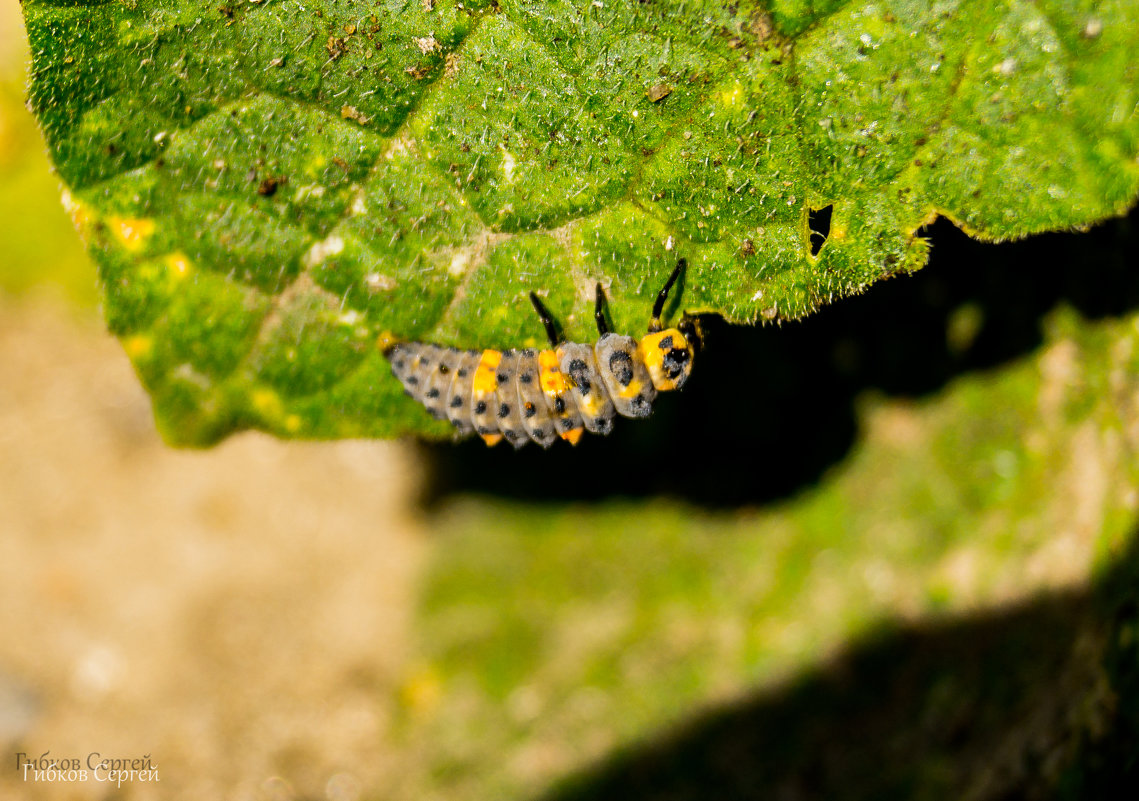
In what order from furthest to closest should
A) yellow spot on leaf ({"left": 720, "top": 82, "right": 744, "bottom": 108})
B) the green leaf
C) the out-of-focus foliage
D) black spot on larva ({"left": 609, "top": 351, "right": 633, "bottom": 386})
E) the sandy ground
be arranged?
the sandy ground → the out-of-focus foliage → black spot on larva ({"left": 609, "top": 351, "right": 633, "bottom": 386}) → yellow spot on leaf ({"left": 720, "top": 82, "right": 744, "bottom": 108}) → the green leaf

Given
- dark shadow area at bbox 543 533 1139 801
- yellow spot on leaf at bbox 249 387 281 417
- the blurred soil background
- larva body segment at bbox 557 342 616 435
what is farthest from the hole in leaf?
yellow spot on leaf at bbox 249 387 281 417

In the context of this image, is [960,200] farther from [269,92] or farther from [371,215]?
[269,92]

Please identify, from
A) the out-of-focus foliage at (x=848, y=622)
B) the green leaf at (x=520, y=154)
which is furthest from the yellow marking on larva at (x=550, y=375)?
the out-of-focus foliage at (x=848, y=622)

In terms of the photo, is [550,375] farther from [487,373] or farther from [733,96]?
[733,96]

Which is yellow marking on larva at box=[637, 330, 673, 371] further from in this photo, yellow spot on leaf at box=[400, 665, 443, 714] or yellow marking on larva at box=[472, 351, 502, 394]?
yellow spot on leaf at box=[400, 665, 443, 714]

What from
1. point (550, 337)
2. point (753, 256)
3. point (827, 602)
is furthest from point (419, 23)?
A: point (827, 602)

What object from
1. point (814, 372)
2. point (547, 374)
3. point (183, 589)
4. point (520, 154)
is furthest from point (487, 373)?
point (183, 589)
